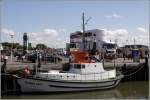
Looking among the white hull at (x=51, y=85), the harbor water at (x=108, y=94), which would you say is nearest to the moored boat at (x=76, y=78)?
the white hull at (x=51, y=85)

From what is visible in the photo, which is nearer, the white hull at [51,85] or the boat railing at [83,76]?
the white hull at [51,85]

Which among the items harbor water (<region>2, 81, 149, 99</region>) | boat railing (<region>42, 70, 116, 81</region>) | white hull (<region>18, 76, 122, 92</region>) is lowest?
harbor water (<region>2, 81, 149, 99</region>)

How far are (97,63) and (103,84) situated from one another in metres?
1.84

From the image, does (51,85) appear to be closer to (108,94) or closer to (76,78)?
(76,78)

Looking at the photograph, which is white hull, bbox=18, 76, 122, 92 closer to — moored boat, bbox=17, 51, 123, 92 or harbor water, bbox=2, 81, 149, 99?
moored boat, bbox=17, 51, 123, 92

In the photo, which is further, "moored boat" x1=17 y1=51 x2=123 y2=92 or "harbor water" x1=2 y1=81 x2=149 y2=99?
"moored boat" x1=17 y1=51 x2=123 y2=92

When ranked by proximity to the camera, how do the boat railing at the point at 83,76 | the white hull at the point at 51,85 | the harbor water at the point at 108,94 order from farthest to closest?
the boat railing at the point at 83,76 < the white hull at the point at 51,85 < the harbor water at the point at 108,94

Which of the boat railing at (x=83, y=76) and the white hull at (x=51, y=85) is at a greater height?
Result: the boat railing at (x=83, y=76)

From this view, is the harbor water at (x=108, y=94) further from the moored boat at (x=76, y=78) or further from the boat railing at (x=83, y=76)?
the boat railing at (x=83, y=76)

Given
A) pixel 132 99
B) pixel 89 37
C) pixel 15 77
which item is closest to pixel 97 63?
pixel 132 99

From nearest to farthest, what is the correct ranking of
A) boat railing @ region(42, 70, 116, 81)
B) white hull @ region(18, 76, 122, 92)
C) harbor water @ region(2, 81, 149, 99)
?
harbor water @ region(2, 81, 149, 99) → white hull @ region(18, 76, 122, 92) → boat railing @ region(42, 70, 116, 81)

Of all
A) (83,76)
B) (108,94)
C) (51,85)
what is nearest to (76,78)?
(83,76)

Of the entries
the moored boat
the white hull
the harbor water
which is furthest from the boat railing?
the harbor water

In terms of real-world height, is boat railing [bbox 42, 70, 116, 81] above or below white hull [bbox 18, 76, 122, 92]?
above
